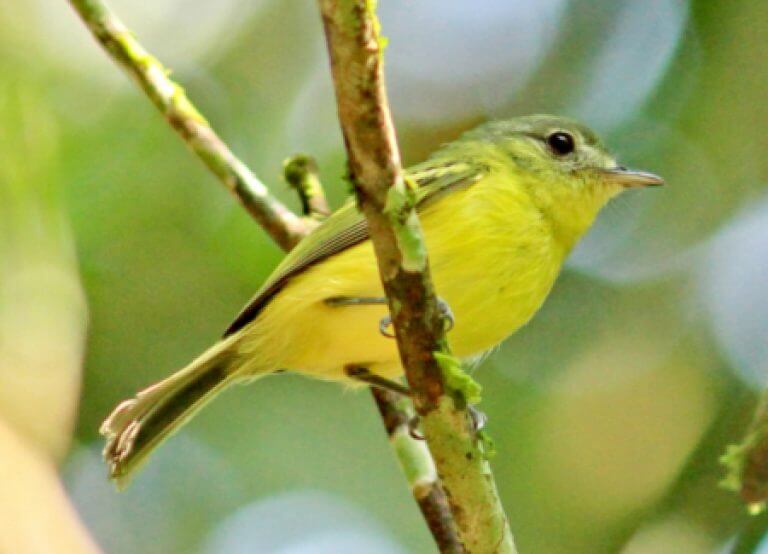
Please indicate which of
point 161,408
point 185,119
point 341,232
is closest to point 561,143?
point 341,232

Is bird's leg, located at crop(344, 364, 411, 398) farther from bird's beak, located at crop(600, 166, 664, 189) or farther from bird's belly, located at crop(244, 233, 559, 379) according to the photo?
bird's beak, located at crop(600, 166, 664, 189)

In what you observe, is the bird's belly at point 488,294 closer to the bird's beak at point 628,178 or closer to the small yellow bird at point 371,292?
the small yellow bird at point 371,292

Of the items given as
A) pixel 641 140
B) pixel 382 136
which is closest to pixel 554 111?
pixel 641 140

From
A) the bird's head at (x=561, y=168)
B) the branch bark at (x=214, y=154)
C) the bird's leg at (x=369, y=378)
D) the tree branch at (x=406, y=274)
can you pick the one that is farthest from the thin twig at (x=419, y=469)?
the bird's head at (x=561, y=168)

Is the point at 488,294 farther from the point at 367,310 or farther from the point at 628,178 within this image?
the point at 628,178

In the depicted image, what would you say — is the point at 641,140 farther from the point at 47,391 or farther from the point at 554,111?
the point at 47,391
